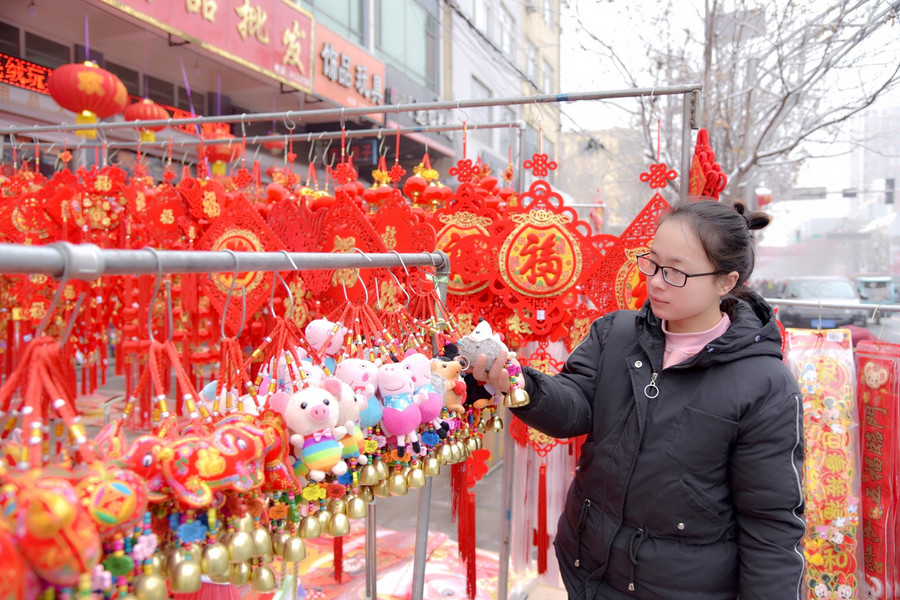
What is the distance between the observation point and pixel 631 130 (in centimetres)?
652

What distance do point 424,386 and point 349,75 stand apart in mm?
6612

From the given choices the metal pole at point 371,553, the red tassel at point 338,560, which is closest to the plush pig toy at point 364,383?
the metal pole at point 371,553

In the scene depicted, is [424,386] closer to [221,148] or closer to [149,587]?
[149,587]

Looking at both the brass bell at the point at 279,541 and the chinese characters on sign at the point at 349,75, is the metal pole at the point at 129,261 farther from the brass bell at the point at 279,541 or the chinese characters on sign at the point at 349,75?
the chinese characters on sign at the point at 349,75

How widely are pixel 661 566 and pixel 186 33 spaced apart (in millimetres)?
5057

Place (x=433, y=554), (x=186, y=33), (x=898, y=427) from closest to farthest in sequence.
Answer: (x=898, y=427)
(x=433, y=554)
(x=186, y=33)

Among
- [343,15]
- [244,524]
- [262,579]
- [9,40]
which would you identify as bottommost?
[262,579]

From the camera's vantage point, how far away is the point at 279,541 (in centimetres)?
91

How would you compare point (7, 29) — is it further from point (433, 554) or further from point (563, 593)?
point (563, 593)


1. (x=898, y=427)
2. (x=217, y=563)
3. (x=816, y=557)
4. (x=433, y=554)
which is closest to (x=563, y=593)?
(x=433, y=554)

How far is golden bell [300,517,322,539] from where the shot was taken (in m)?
0.95

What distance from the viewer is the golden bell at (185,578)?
0.72 meters

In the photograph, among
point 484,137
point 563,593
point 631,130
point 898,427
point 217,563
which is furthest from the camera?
point 484,137

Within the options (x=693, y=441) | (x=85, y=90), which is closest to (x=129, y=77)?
(x=85, y=90)
